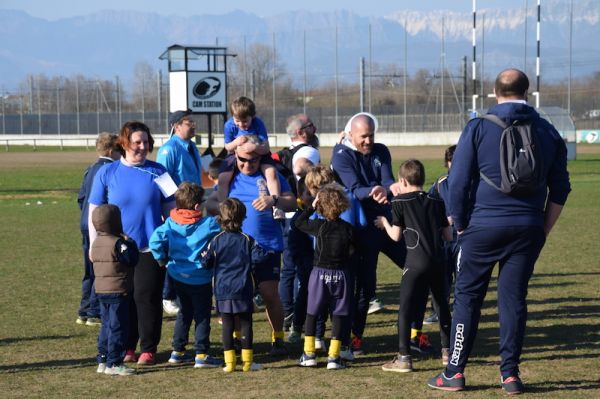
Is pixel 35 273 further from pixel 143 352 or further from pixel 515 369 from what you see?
pixel 515 369

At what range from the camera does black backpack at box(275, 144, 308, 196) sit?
27.5 ft

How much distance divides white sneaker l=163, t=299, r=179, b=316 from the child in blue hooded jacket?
2.34 metres

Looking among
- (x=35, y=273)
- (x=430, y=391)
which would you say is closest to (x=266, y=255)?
(x=430, y=391)

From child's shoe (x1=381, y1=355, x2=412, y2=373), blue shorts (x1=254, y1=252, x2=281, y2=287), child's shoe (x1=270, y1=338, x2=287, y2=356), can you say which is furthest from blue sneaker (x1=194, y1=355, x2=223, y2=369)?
child's shoe (x1=381, y1=355, x2=412, y2=373)

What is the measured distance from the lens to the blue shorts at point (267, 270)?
777cm

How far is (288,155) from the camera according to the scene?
30.3 ft

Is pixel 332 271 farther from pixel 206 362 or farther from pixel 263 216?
pixel 206 362

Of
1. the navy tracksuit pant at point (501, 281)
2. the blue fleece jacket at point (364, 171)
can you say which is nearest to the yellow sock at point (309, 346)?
the blue fleece jacket at point (364, 171)

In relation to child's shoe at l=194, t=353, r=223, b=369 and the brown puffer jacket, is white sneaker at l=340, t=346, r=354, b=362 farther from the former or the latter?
the brown puffer jacket

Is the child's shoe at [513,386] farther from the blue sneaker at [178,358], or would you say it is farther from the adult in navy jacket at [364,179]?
the blue sneaker at [178,358]

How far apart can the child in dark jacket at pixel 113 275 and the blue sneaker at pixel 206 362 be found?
52 cm

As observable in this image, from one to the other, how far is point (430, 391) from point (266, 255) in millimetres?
1851

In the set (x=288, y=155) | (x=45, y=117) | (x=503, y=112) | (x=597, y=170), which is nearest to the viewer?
(x=503, y=112)

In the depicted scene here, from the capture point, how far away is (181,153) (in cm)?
931
